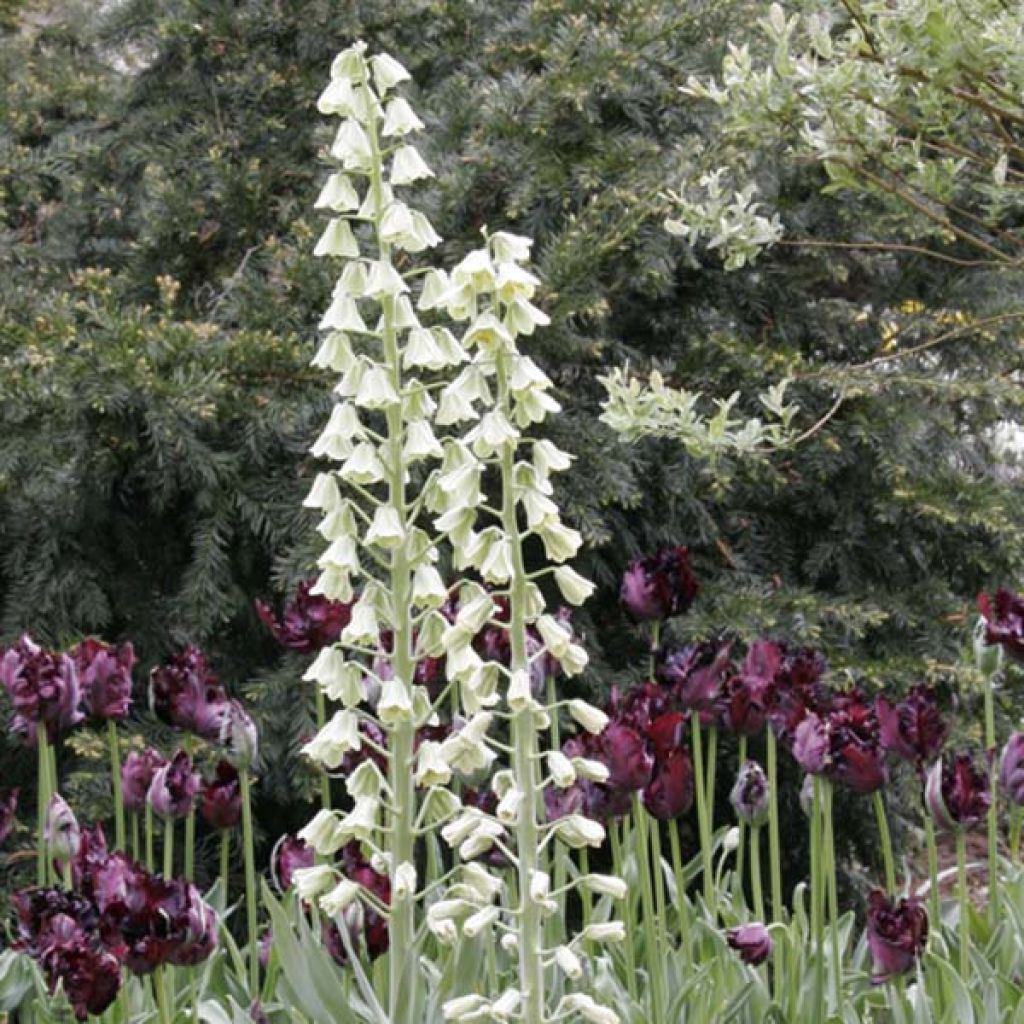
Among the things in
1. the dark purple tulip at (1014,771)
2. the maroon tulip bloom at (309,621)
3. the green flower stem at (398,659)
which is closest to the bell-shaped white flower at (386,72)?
the green flower stem at (398,659)

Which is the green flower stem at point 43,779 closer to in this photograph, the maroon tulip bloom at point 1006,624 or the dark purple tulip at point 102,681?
the dark purple tulip at point 102,681

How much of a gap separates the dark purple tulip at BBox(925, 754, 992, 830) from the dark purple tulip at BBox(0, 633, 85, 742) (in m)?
1.22

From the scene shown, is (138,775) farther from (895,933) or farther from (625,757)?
(895,933)

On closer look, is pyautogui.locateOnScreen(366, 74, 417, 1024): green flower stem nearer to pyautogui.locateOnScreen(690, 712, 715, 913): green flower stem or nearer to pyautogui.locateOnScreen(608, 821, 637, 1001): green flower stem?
pyautogui.locateOnScreen(608, 821, 637, 1001): green flower stem

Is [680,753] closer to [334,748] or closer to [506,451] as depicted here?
[334,748]

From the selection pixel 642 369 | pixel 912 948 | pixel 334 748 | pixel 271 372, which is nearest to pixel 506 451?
pixel 334 748

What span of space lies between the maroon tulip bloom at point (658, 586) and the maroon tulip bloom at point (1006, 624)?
45cm

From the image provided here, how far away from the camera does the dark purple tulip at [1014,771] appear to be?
8.14ft

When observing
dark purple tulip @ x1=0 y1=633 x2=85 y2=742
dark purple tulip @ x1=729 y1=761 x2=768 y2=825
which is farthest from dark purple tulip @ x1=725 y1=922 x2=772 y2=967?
dark purple tulip @ x1=0 y1=633 x2=85 y2=742

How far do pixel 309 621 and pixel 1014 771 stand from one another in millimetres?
1058

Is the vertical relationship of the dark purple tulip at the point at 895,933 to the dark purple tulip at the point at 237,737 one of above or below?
below

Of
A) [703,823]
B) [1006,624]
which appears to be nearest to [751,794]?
[703,823]

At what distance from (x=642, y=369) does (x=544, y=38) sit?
2.59ft

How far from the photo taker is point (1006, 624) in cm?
244
